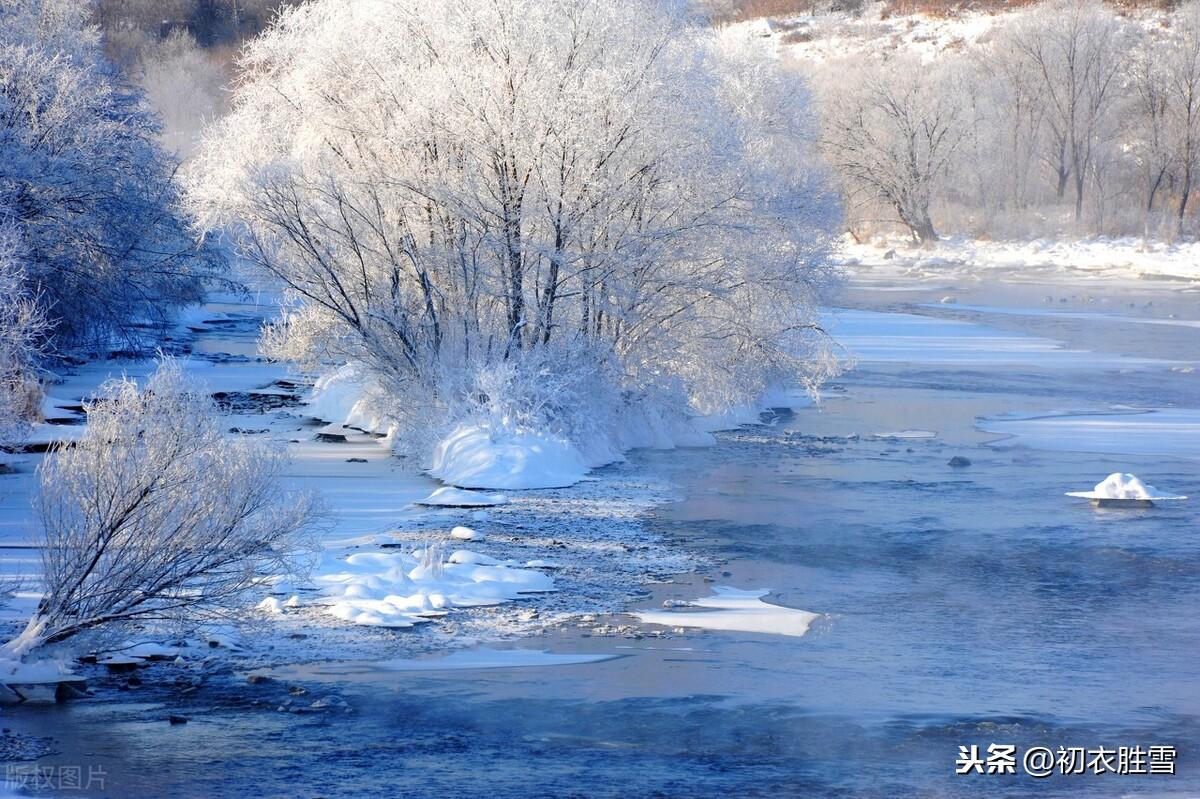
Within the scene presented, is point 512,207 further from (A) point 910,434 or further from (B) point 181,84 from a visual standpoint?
(B) point 181,84

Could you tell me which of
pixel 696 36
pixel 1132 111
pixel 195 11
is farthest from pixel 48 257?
pixel 195 11

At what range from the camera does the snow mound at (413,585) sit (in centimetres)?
981

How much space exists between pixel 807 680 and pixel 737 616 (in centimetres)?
143

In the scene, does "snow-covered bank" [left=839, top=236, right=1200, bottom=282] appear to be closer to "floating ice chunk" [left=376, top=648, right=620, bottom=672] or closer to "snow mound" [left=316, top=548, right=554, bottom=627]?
"snow mound" [left=316, top=548, right=554, bottom=627]

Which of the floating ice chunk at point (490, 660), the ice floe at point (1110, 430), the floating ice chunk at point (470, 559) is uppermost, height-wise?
the floating ice chunk at point (490, 660)

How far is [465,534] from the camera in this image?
12.1 metres

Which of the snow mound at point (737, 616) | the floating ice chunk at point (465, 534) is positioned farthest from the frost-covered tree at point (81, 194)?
the snow mound at point (737, 616)

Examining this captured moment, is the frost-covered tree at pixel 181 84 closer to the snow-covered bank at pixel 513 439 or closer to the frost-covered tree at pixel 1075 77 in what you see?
the frost-covered tree at pixel 1075 77

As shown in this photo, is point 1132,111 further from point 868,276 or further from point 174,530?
point 174,530

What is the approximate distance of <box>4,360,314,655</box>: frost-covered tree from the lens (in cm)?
776

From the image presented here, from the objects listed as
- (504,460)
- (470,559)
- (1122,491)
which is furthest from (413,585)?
(1122,491)

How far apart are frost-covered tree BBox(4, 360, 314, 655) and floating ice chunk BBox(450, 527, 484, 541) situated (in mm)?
3781

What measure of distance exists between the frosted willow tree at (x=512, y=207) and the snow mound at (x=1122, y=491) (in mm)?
5202

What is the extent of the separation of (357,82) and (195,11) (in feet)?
200
